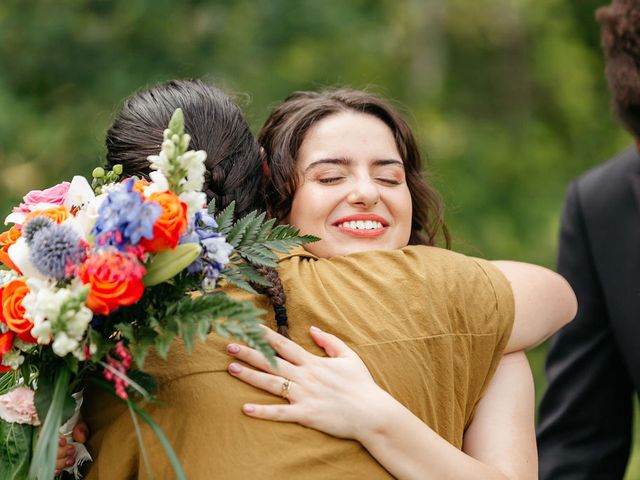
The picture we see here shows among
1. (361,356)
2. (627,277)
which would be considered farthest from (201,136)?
(627,277)

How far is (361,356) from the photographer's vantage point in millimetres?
2771

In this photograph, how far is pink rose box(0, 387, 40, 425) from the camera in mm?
2535

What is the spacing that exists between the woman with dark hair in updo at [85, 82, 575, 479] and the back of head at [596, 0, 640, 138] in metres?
0.93

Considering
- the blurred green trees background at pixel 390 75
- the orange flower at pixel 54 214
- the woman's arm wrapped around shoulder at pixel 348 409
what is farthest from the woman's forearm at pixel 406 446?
the blurred green trees background at pixel 390 75

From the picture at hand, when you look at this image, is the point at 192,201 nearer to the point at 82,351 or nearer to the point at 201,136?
the point at 82,351

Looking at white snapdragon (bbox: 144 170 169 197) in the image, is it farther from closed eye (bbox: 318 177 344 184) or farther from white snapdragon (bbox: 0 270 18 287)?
closed eye (bbox: 318 177 344 184)

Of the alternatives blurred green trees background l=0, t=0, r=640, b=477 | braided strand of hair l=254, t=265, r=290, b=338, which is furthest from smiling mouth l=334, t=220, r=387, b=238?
blurred green trees background l=0, t=0, r=640, b=477

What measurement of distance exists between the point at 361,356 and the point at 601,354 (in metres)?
1.72

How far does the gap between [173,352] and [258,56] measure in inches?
208

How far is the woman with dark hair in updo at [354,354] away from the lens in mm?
2627

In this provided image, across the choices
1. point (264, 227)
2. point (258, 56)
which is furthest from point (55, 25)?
point (264, 227)

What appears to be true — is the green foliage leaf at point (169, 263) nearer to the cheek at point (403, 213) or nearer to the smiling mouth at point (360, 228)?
the smiling mouth at point (360, 228)

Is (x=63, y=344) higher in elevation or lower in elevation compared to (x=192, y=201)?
lower

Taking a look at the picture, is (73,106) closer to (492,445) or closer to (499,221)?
(499,221)
